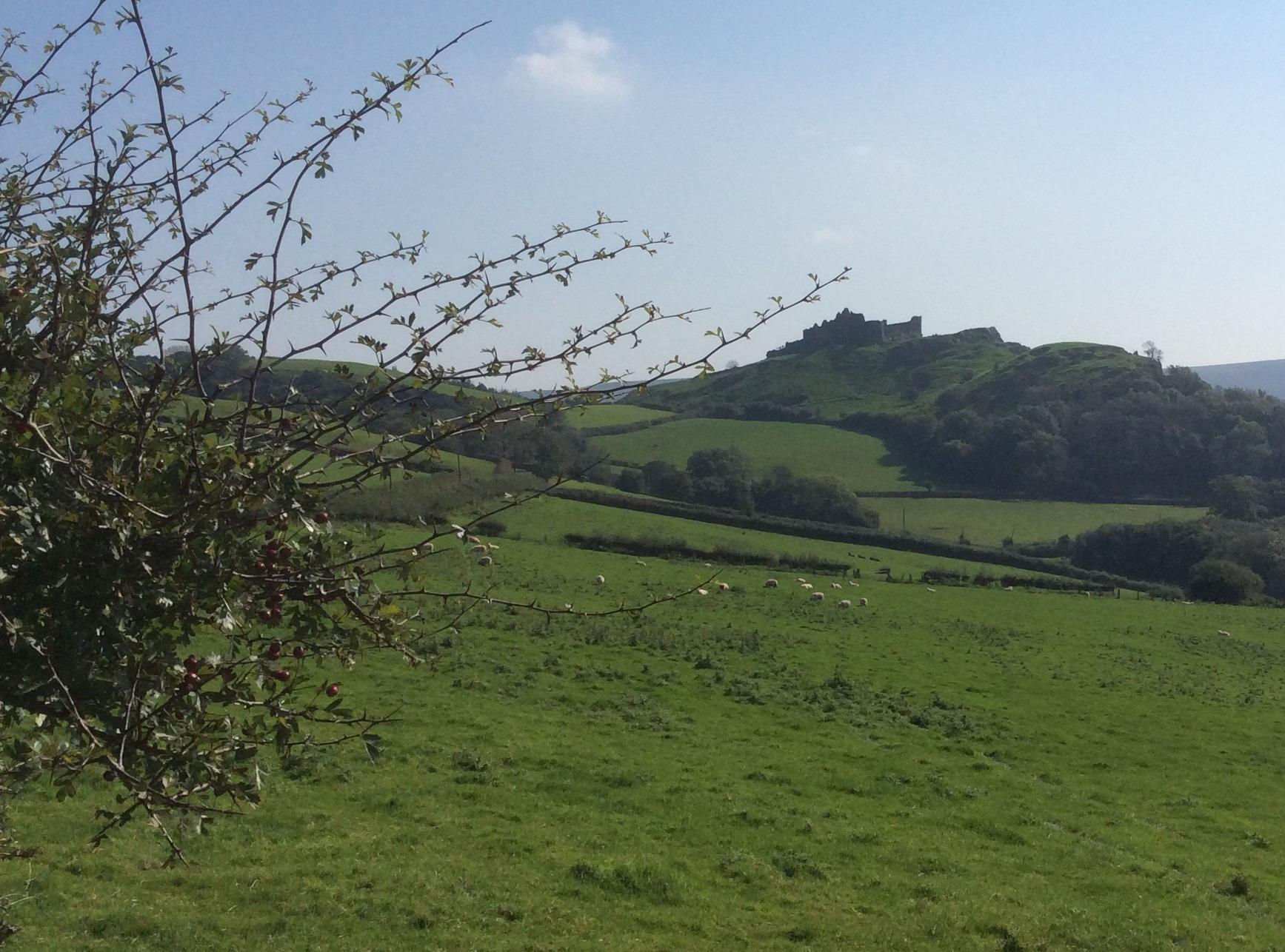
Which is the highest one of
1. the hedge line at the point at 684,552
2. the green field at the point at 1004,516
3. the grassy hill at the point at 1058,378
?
the grassy hill at the point at 1058,378

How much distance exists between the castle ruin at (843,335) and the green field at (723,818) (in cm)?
15336

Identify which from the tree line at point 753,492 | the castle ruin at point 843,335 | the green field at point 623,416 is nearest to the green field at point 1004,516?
the tree line at point 753,492

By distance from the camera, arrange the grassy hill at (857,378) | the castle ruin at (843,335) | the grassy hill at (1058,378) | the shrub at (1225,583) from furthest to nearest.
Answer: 1. the castle ruin at (843,335)
2. the grassy hill at (857,378)
3. the grassy hill at (1058,378)
4. the shrub at (1225,583)

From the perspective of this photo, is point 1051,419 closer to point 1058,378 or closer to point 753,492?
point 1058,378

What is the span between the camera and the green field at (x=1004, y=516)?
270ft

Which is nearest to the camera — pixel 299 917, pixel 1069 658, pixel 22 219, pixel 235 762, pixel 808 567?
pixel 235 762

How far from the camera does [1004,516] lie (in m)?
88.9

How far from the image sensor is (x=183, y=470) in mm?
3951

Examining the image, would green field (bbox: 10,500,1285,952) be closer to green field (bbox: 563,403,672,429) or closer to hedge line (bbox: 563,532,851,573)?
hedge line (bbox: 563,532,851,573)

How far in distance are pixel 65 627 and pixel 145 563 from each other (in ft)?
1.17

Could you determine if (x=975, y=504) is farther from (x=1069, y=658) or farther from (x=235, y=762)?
(x=235, y=762)

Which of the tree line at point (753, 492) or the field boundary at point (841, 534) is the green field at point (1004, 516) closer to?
the tree line at point (753, 492)

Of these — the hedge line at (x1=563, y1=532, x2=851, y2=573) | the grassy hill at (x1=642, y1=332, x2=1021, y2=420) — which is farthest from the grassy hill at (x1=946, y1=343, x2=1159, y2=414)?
the hedge line at (x1=563, y1=532, x2=851, y2=573)

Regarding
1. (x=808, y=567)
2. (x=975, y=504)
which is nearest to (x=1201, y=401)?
(x=975, y=504)
